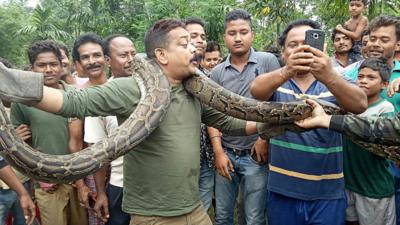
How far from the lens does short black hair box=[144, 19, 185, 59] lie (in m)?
3.28

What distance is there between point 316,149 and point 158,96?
150 centimetres

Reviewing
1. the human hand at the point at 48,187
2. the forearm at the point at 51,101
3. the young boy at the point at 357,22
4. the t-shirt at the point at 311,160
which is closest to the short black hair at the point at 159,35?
the forearm at the point at 51,101

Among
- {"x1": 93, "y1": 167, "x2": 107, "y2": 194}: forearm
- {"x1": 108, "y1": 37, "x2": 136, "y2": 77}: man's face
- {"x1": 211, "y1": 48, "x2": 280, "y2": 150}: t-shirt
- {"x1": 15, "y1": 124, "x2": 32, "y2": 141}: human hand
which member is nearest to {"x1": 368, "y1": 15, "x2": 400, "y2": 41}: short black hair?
{"x1": 211, "y1": 48, "x2": 280, "y2": 150}: t-shirt

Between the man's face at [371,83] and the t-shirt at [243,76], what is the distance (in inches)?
41.3

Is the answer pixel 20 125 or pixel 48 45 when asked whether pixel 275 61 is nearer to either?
pixel 48 45

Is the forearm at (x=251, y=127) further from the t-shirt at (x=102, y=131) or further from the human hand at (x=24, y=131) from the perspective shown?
the human hand at (x=24, y=131)

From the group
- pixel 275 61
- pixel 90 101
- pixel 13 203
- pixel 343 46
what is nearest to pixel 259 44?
pixel 343 46

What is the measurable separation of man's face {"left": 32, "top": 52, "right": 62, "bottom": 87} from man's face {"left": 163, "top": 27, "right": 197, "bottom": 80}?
1787mm

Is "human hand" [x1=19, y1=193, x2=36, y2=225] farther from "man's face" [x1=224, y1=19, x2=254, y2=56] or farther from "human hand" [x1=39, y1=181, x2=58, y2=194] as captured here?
"man's face" [x1=224, y1=19, x2=254, y2=56]

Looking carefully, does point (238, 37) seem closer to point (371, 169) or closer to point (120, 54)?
point (120, 54)

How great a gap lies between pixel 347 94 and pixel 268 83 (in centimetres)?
61

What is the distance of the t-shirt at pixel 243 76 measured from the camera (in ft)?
15.1

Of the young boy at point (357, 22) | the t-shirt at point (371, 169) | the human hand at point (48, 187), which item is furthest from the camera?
the young boy at point (357, 22)

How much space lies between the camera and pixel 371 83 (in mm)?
4074
